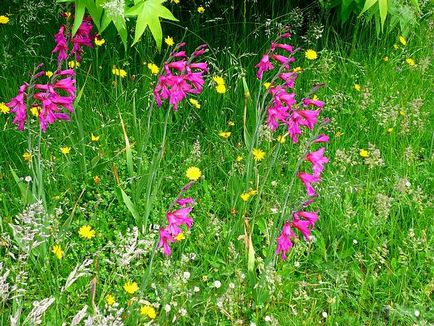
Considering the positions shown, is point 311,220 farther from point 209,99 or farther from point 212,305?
point 209,99

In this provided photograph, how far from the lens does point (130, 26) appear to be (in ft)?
11.6

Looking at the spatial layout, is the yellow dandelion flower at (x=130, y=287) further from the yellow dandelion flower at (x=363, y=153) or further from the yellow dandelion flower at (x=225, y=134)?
the yellow dandelion flower at (x=363, y=153)

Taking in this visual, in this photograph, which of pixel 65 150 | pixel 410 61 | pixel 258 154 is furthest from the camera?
pixel 410 61

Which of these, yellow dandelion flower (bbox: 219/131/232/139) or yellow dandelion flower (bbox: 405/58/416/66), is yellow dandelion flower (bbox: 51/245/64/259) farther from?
yellow dandelion flower (bbox: 405/58/416/66)

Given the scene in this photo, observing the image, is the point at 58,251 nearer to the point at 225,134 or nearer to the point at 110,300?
the point at 110,300

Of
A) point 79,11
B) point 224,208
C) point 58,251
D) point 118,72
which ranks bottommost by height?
point 224,208

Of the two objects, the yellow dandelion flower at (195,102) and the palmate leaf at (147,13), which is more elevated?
the palmate leaf at (147,13)

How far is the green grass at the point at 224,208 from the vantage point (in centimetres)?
208

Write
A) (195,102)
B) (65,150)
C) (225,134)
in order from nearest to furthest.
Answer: (65,150), (225,134), (195,102)

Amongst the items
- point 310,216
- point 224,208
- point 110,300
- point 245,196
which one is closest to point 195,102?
point 224,208

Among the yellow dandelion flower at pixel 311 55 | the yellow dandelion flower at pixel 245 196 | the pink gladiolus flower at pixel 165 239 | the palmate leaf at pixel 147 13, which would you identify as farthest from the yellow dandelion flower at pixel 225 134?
the pink gladiolus flower at pixel 165 239

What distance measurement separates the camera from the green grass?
2082 mm

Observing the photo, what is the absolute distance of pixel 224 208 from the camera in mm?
2559

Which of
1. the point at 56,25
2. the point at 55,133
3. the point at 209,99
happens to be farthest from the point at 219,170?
the point at 56,25
